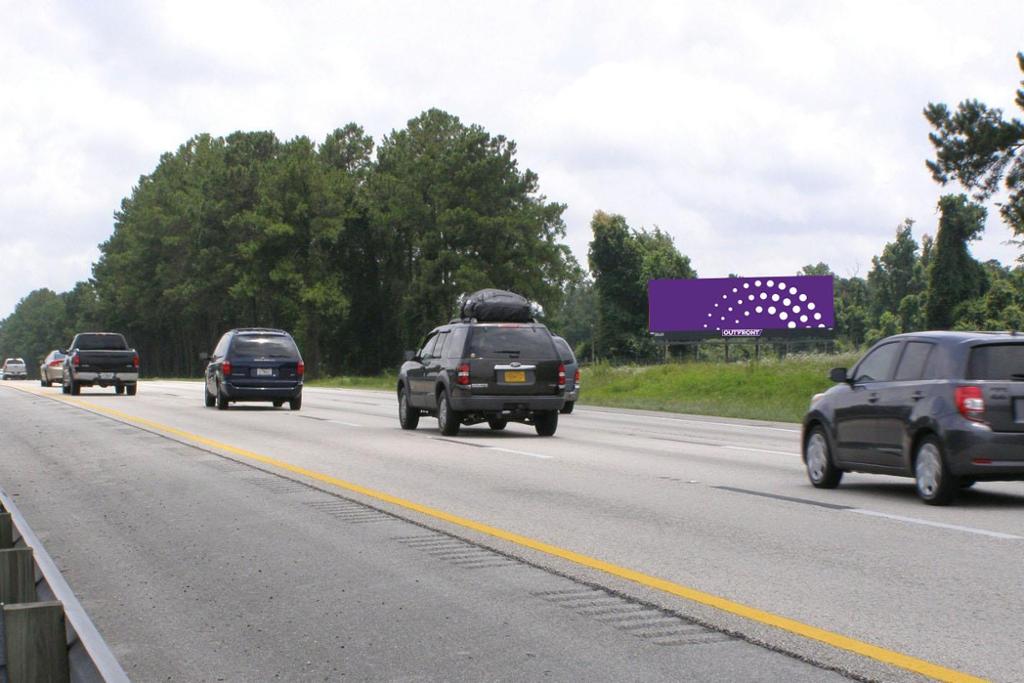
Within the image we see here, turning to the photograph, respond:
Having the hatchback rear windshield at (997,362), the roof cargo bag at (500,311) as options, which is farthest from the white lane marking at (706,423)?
the hatchback rear windshield at (997,362)

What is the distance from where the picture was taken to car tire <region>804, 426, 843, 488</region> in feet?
42.9

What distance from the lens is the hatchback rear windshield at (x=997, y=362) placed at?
11398 mm

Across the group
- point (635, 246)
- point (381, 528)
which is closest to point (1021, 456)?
point (381, 528)

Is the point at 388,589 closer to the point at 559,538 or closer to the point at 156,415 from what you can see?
the point at 559,538

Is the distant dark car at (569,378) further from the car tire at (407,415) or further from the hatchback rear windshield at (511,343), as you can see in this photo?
the hatchback rear windshield at (511,343)

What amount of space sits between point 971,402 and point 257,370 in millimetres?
21681

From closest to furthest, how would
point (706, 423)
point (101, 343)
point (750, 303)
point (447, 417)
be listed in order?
1. point (447, 417)
2. point (706, 423)
3. point (101, 343)
4. point (750, 303)

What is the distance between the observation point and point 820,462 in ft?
43.5

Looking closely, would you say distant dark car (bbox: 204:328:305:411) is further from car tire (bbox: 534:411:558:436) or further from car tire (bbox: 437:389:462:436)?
car tire (bbox: 534:411:558:436)

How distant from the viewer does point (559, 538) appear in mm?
9359

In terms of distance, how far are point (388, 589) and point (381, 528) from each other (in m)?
2.54

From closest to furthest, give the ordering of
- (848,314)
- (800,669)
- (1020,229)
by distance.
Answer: (800,669), (1020,229), (848,314)

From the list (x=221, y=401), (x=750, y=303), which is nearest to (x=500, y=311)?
A: (x=221, y=401)

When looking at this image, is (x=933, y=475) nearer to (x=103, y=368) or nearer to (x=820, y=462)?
(x=820, y=462)
